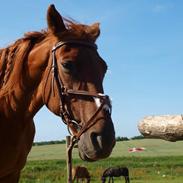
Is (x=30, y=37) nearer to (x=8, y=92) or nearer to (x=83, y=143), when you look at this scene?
(x=8, y=92)

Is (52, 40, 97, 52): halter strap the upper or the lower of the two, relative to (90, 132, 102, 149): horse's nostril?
upper

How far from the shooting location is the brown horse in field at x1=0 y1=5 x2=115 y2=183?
310cm

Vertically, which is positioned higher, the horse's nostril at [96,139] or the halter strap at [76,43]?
the halter strap at [76,43]

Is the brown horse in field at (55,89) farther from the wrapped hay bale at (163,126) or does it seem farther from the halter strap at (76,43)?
the wrapped hay bale at (163,126)

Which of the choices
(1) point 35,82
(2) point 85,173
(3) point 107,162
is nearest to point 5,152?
(1) point 35,82

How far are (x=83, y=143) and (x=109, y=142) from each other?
0.74 feet

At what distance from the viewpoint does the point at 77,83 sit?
10.9 ft

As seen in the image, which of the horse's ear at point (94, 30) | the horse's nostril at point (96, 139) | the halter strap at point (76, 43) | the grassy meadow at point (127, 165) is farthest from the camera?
the grassy meadow at point (127, 165)

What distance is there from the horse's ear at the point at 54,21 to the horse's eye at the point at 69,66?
0.45 metres

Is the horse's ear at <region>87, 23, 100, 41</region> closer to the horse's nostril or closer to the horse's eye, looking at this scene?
the horse's eye

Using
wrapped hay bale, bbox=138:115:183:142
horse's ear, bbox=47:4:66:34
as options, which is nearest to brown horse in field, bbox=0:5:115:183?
horse's ear, bbox=47:4:66:34

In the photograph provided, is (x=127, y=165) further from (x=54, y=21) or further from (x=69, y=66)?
(x=69, y=66)

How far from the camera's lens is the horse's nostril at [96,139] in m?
2.97

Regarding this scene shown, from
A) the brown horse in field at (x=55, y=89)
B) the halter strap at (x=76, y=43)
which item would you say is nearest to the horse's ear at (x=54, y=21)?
the brown horse in field at (x=55, y=89)
